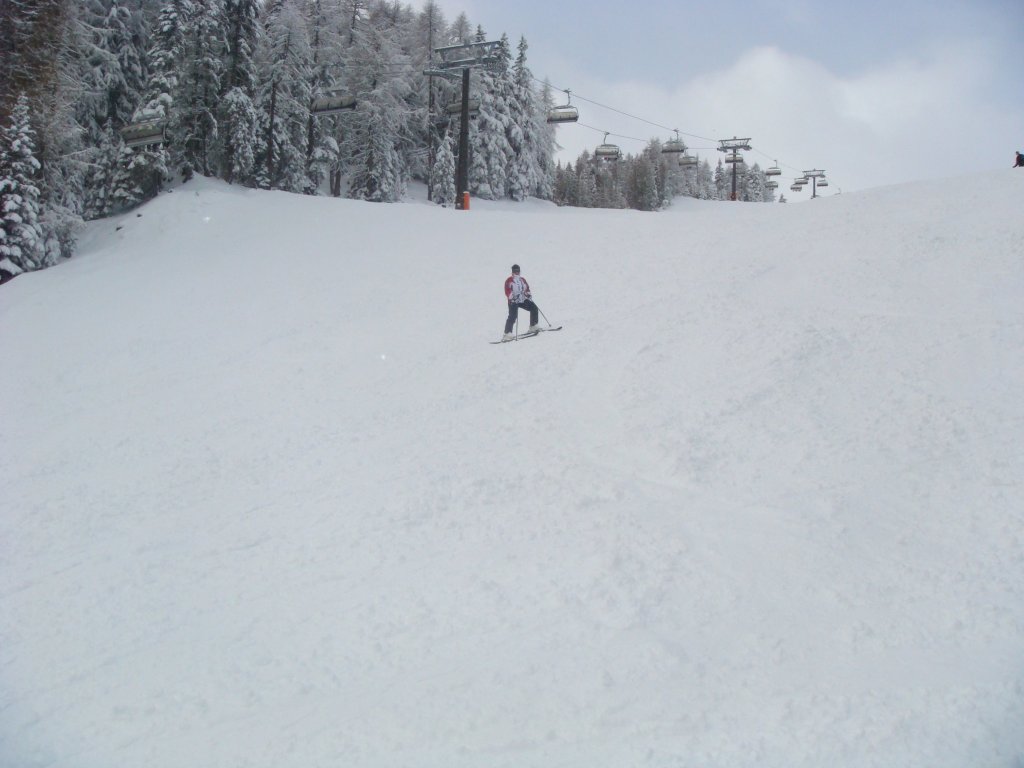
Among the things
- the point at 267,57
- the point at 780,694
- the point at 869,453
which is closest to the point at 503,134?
the point at 267,57

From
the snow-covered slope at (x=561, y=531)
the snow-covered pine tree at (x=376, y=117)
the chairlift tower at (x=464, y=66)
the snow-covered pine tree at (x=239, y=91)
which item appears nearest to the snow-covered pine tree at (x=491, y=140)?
the snow-covered pine tree at (x=376, y=117)

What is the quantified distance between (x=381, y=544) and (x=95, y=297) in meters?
17.7

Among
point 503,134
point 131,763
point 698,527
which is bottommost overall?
point 131,763

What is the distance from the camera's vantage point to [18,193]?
22469mm

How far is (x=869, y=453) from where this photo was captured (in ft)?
24.0

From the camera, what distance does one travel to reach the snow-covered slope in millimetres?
4449

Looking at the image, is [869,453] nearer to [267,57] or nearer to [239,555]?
[239,555]

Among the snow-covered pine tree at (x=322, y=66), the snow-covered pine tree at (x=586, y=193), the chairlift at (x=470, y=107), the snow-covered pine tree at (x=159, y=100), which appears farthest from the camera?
the snow-covered pine tree at (x=586, y=193)

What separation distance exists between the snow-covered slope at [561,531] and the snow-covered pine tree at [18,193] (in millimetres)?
10218

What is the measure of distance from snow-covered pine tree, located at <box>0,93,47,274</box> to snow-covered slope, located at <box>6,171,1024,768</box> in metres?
10.2

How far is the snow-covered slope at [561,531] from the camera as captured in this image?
14.6 ft

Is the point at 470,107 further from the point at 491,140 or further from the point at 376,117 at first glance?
the point at 376,117

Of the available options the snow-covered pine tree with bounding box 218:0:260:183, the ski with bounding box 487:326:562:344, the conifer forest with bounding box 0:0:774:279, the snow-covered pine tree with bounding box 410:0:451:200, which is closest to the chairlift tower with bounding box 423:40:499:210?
the conifer forest with bounding box 0:0:774:279

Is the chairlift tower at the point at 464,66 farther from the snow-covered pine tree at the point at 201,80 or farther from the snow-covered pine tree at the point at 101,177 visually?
the snow-covered pine tree at the point at 101,177
